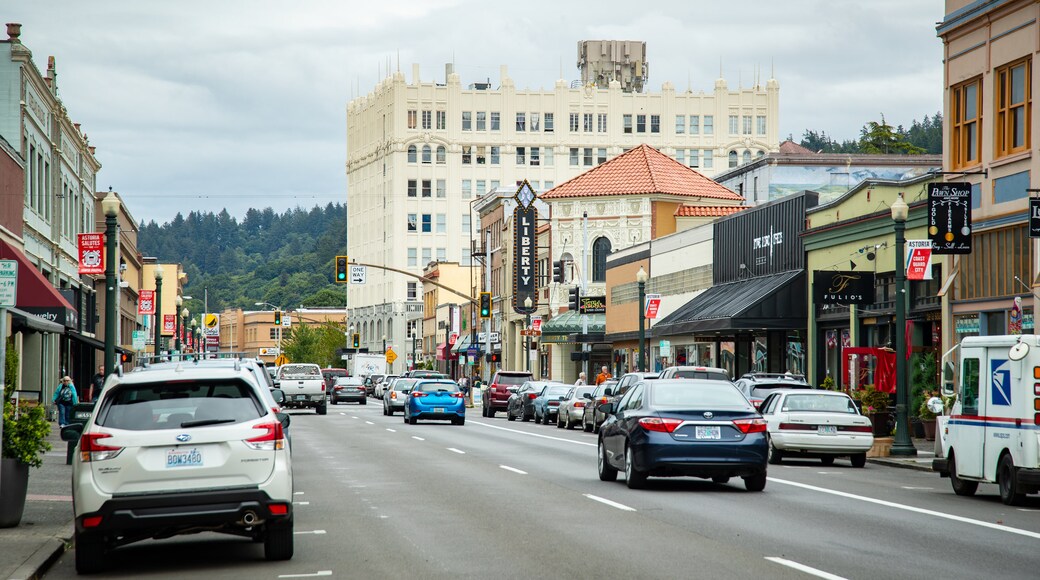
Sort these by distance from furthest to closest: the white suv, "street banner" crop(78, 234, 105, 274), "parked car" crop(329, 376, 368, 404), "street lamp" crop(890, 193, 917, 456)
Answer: "parked car" crop(329, 376, 368, 404) < "street banner" crop(78, 234, 105, 274) < "street lamp" crop(890, 193, 917, 456) < the white suv

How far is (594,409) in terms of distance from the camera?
39.3 m

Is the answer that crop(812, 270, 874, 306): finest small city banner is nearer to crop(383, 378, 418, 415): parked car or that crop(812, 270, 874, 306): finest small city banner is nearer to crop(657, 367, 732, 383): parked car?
crop(657, 367, 732, 383): parked car

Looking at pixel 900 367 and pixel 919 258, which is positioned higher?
pixel 919 258

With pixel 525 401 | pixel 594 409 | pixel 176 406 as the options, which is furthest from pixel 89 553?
pixel 525 401

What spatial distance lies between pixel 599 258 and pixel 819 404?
48.6m

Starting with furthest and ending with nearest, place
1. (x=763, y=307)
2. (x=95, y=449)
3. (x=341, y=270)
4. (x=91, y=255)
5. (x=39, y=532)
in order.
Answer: (x=341, y=270) < (x=763, y=307) < (x=91, y=255) < (x=39, y=532) < (x=95, y=449)

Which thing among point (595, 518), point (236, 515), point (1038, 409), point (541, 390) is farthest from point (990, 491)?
point (541, 390)

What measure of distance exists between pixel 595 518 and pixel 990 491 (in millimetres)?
7868

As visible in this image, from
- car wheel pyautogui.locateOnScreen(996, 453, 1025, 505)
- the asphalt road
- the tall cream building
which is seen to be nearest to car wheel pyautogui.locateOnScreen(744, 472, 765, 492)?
the asphalt road

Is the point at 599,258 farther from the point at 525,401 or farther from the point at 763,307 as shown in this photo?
the point at 763,307

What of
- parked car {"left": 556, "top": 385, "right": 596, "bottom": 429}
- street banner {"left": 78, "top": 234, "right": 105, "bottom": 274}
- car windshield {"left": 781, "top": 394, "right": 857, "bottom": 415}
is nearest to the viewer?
car windshield {"left": 781, "top": 394, "right": 857, "bottom": 415}

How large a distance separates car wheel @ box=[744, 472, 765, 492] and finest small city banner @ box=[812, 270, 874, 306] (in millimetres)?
18123

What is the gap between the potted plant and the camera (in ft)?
49.5

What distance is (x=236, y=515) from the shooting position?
11.8 m
